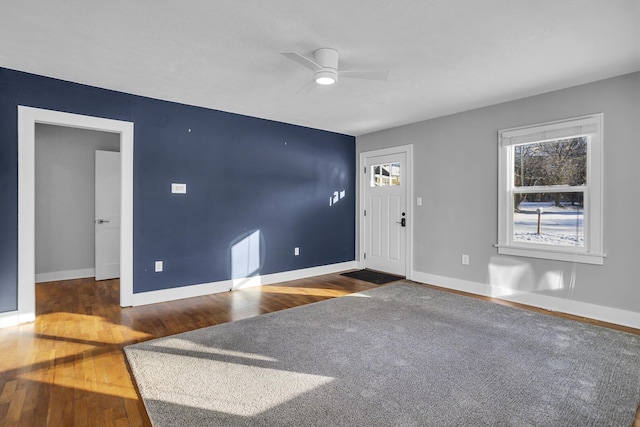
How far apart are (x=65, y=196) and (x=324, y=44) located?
4.81m

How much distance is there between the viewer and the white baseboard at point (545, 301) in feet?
10.8

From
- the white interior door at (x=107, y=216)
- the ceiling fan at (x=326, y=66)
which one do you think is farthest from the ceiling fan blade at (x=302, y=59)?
the white interior door at (x=107, y=216)

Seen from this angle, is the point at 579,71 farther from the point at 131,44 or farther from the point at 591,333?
the point at 131,44

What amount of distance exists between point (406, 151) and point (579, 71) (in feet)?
7.90

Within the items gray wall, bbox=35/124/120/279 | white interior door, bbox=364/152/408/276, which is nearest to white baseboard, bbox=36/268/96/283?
gray wall, bbox=35/124/120/279

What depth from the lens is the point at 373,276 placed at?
215 inches

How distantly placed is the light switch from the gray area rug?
1.89 metres

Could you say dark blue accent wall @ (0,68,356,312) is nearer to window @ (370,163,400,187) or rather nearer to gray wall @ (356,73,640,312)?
window @ (370,163,400,187)

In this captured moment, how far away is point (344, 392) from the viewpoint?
2.10m

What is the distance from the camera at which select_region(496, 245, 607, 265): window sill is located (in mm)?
3441

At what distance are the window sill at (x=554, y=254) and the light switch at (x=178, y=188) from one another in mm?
4031

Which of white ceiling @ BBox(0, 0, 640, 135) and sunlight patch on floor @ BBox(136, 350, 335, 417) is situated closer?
sunlight patch on floor @ BBox(136, 350, 335, 417)

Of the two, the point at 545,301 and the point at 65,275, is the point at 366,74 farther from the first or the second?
the point at 65,275

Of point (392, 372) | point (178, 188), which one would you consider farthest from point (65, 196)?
point (392, 372)
